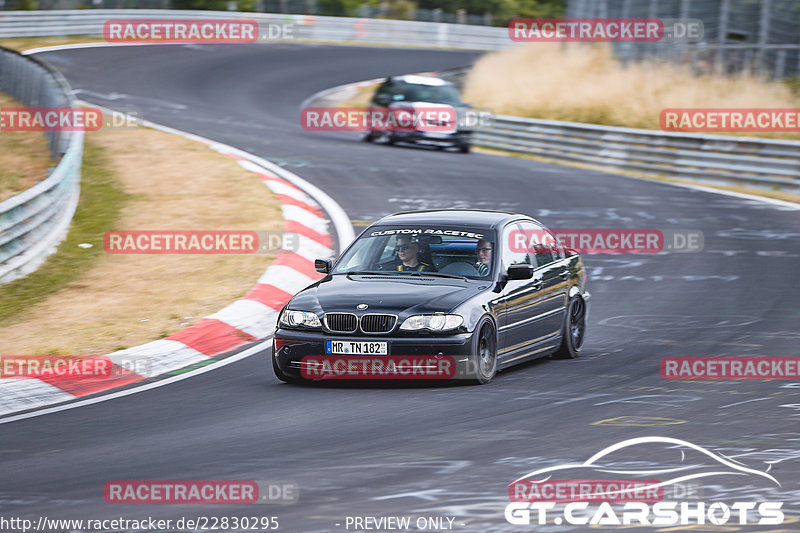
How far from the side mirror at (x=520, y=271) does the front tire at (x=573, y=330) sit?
4.30ft

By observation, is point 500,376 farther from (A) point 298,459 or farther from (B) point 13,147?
(B) point 13,147

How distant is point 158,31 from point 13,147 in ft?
88.8

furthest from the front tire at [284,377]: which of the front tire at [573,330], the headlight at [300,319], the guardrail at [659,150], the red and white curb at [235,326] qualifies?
the guardrail at [659,150]

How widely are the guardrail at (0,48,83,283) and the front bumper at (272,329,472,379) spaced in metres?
5.69

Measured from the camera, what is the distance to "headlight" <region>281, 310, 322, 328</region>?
31.0 feet

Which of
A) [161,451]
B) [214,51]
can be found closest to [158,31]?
[214,51]

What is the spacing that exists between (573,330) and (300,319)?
3.12m

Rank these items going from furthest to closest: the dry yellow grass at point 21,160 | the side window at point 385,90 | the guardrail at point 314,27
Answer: the guardrail at point 314,27 → the side window at point 385,90 → the dry yellow grass at point 21,160

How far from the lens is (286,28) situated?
51594 mm

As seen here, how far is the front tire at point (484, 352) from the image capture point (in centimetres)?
941

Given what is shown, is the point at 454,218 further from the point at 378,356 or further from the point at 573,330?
the point at 378,356

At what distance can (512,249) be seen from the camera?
421 inches

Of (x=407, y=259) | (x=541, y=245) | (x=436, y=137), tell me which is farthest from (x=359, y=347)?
(x=436, y=137)

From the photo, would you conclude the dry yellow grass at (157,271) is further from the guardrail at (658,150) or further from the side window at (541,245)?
the guardrail at (658,150)
